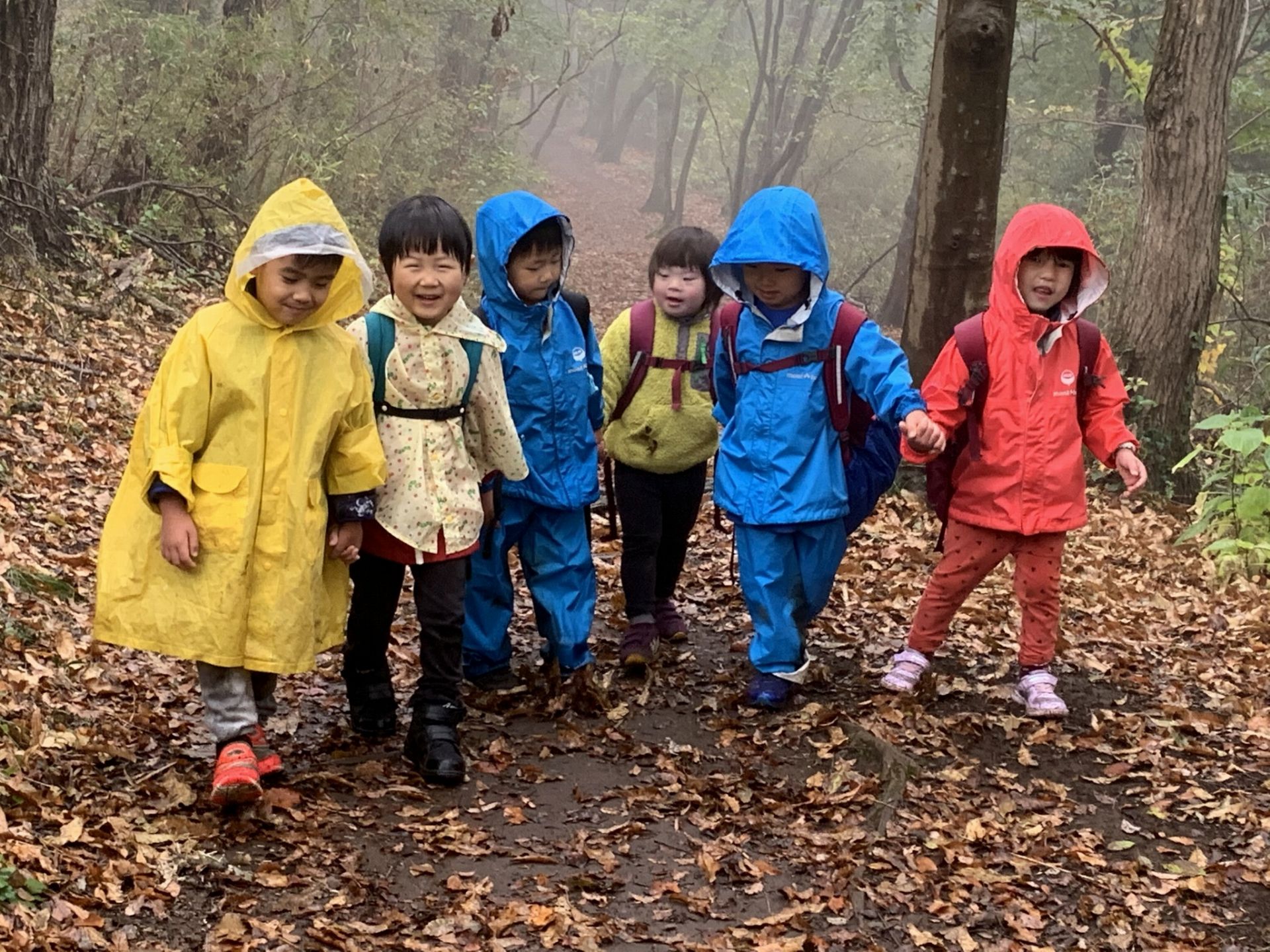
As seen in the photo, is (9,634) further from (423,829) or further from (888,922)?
(888,922)

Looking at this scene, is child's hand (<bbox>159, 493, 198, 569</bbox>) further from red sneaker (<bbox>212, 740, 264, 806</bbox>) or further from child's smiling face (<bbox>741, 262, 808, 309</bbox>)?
child's smiling face (<bbox>741, 262, 808, 309</bbox>)

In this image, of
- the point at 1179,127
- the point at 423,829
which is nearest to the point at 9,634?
the point at 423,829

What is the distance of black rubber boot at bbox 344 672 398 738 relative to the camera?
485 cm

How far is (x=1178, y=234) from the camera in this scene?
30.0ft

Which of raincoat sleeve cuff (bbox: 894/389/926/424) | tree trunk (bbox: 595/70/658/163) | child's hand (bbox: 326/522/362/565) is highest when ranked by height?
tree trunk (bbox: 595/70/658/163)

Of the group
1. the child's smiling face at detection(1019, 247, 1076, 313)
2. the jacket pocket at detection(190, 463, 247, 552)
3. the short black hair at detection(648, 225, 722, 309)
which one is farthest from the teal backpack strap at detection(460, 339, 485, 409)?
the child's smiling face at detection(1019, 247, 1076, 313)

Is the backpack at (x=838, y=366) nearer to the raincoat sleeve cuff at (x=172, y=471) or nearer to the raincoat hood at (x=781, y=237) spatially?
the raincoat hood at (x=781, y=237)

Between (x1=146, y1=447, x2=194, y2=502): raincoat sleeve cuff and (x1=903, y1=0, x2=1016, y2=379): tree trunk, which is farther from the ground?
(x1=903, y1=0, x2=1016, y2=379): tree trunk

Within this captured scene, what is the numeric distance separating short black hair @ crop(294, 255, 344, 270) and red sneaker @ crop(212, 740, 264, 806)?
154 centimetres

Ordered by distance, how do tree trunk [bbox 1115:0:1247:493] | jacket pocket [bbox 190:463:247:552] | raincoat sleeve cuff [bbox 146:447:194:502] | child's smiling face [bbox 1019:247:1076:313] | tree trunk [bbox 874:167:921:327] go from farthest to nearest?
tree trunk [bbox 874:167:921:327], tree trunk [bbox 1115:0:1247:493], child's smiling face [bbox 1019:247:1076:313], jacket pocket [bbox 190:463:247:552], raincoat sleeve cuff [bbox 146:447:194:502]

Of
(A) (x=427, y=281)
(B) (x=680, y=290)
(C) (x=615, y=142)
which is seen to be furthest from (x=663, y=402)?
(C) (x=615, y=142)

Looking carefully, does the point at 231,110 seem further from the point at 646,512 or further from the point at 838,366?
the point at 838,366

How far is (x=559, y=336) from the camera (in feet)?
16.9

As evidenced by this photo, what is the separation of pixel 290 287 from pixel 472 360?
817mm
